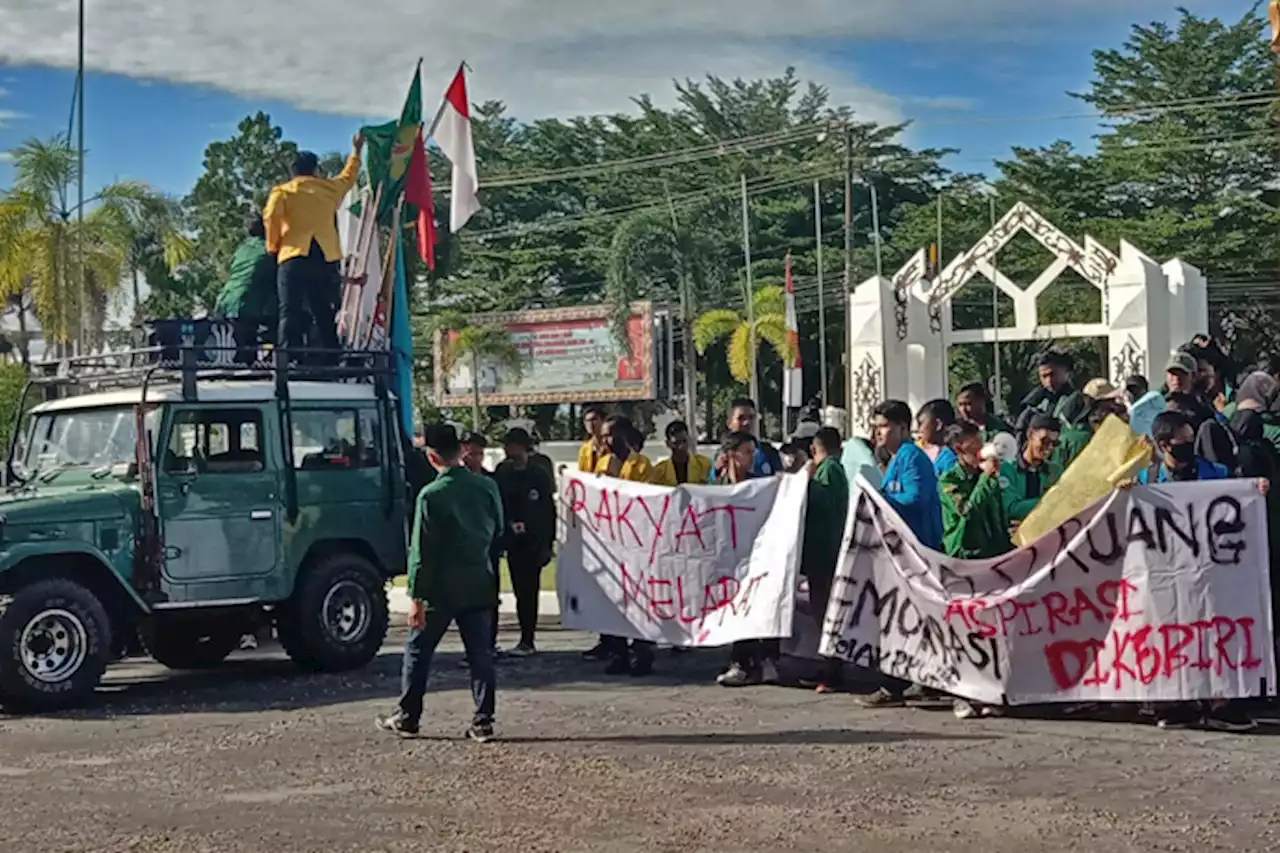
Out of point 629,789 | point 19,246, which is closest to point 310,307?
point 629,789

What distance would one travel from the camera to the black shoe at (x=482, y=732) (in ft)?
29.6

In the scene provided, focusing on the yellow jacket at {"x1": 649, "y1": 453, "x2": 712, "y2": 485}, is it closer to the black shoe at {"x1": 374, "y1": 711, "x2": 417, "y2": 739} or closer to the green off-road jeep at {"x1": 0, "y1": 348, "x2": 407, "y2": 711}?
the green off-road jeep at {"x1": 0, "y1": 348, "x2": 407, "y2": 711}

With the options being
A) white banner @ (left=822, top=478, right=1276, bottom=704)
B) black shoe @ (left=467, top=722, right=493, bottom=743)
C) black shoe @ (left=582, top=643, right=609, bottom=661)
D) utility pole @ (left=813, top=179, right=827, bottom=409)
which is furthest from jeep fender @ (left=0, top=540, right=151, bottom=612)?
utility pole @ (left=813, top=179, right=827, bottom=409)

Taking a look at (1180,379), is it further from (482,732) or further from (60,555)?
(60,555)

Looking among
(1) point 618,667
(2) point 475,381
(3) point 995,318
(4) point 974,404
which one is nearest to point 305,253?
(1) point 618,667

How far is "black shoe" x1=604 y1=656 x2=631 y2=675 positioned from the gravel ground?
1.02 metres

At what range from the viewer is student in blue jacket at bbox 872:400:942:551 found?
993 cm

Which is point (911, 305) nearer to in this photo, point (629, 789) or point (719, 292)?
point (719, 292)

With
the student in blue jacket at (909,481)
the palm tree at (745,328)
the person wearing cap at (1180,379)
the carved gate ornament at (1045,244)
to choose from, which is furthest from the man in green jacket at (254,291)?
the palm tree at (745,328)

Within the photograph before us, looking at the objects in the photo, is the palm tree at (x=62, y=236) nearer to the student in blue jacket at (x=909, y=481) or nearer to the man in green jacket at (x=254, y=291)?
the man in green jacket at (x=254, y=291)

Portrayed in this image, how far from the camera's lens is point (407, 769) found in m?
8.27

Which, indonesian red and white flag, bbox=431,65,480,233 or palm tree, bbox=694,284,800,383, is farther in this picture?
palm tree, bbox=694,284,800,383

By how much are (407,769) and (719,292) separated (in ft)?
158

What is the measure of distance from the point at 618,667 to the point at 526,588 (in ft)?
4.52
